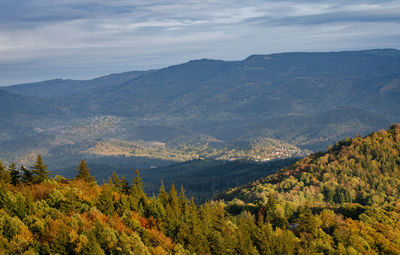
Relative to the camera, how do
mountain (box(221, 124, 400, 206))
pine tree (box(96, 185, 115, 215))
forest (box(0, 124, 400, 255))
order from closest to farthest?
forest (box(0, 124, 400, 255))
pine tree (box(96, 185, 115, 215))
mountain (box(221, 124, 400, 206))

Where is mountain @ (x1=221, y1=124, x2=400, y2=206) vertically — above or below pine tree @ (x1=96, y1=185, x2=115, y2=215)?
below

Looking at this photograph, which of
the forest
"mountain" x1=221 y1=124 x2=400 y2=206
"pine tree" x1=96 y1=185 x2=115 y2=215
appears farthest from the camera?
"mountain" x1=221 y1=124 x2=400 y2=206

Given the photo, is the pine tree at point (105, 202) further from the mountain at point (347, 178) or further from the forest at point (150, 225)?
the mountain at point (347, 178)

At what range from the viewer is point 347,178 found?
166 metres

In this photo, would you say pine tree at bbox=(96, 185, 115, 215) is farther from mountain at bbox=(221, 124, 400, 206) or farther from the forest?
mountain at bbox=(221, 124, 400, 206)

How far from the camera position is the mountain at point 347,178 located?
153375mm

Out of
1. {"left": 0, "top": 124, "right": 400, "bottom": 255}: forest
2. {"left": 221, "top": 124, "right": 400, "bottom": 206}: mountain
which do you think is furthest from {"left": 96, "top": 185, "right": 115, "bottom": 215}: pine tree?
{"left": 221, "top": 124, "right": 400, "bottom": 206}: mountain

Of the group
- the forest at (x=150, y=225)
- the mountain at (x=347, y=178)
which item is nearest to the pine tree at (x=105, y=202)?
the forest at (x=150, y=225)

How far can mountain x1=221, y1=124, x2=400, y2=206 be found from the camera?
153375mm

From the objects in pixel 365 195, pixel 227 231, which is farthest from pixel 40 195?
pixel 365 195

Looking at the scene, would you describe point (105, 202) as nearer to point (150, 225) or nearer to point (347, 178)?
point (150, 225)

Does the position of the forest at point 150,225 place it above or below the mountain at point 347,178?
above

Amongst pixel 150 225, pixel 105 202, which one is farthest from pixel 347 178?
pixel 105 202

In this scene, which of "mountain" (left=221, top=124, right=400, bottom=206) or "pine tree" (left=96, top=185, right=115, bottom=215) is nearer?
"pine tree" (left=96, top=185, right=115, bottom=215)
